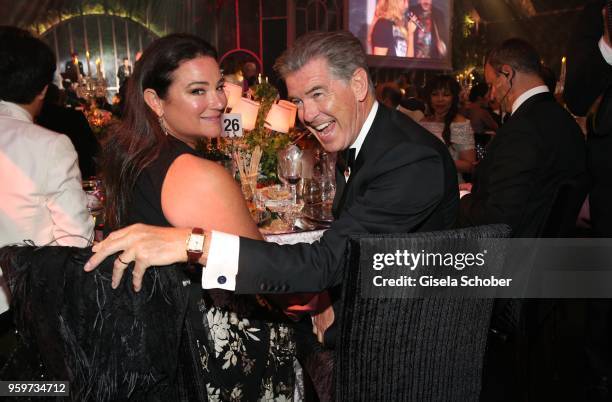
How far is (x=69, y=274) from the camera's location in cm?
103

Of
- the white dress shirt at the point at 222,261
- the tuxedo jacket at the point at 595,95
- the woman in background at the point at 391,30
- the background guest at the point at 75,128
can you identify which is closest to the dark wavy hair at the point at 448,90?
the tuxedo jacket at the point at 595,95

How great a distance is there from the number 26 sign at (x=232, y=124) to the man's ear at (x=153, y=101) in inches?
35.4

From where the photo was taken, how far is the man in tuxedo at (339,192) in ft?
4.06

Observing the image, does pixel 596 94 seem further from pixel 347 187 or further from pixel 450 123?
pixel 450 123

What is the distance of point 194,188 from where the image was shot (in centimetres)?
150

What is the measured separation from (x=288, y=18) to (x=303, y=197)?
8.56 m

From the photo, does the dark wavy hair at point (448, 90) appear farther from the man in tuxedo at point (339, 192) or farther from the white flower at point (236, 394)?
the white flower at point (236, 394)

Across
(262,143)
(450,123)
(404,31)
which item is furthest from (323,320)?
(404,31)

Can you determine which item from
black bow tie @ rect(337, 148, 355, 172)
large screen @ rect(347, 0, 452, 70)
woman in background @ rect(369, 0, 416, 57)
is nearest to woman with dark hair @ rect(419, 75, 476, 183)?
black bow tie @ rect(337, 148, 355, 172)

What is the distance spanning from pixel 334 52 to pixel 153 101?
25.9 inches

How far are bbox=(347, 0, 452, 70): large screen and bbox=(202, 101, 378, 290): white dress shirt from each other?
411 inches

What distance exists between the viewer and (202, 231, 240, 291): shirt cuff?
1241 mm

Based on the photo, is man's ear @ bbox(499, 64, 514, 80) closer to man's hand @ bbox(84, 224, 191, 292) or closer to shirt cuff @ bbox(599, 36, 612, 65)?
shirt cuff @ bbox(599, 36, 612, 65)

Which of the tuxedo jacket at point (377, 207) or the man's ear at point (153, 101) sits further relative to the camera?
the man's ear at point (153, 101)
